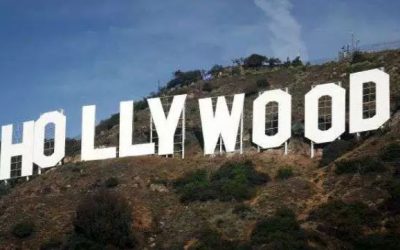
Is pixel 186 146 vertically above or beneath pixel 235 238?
above

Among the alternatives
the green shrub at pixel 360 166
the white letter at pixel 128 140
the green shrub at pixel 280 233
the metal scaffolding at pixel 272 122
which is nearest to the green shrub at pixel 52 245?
the green shrub at pixel 280 233

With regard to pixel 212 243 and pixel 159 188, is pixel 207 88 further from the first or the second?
pixel 212 243

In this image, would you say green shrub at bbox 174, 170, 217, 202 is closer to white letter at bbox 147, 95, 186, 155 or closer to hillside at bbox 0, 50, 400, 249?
hillside at bbox 0, 50, 400, 249

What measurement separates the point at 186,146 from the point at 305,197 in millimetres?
18419

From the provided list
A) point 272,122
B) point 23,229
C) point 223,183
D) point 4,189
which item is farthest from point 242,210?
point 4,189

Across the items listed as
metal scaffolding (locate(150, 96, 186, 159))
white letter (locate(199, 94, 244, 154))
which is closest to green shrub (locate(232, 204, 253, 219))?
white letter (locate(199, 94, 244, 154))

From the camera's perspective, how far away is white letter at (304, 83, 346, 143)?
61.9 m

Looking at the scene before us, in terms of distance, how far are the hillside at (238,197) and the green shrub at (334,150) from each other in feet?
0.27

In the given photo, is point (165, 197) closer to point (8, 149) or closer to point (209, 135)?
point (209, 135)

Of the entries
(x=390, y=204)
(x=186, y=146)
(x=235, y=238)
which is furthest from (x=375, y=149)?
(x=186, y=146)

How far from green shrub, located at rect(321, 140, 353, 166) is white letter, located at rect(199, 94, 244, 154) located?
7.14 m

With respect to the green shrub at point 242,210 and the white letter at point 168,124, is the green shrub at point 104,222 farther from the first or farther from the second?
the white letter at point 168,124

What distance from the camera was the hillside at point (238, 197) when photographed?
49.4 meters

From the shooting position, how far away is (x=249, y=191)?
5753cm
